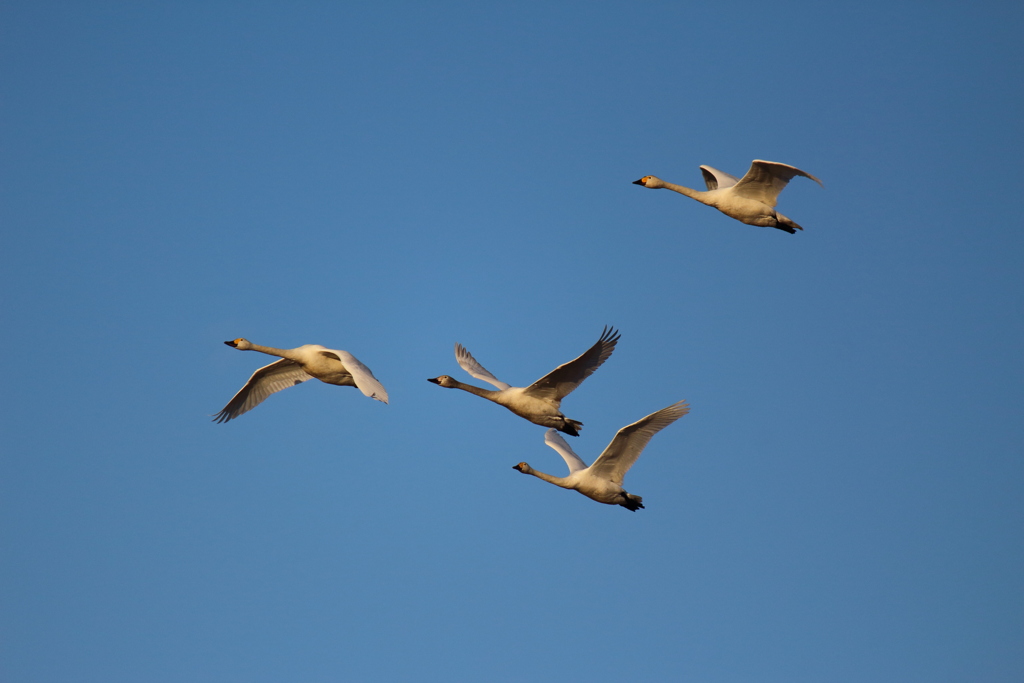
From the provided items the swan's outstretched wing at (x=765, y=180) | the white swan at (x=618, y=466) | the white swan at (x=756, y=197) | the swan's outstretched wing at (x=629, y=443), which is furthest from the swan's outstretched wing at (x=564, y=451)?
the swan's outstretched wing at (x=765, y=180)

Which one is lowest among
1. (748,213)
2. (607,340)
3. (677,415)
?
(677,415)

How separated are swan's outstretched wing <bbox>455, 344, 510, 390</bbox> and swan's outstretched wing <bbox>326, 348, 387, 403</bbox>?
18.8 feet

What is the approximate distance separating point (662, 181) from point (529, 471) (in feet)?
32.8

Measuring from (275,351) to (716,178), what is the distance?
14.3 metres

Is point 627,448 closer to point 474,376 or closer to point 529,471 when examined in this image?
point 529,471

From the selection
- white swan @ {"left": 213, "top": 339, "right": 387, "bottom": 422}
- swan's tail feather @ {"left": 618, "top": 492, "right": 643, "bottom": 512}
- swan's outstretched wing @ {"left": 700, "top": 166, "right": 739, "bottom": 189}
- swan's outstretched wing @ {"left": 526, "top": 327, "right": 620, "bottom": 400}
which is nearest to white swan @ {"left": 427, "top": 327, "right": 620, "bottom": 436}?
swan's outstretched wing @ {"left": 526, "top": 327, "right": 620, "bottom": 400}

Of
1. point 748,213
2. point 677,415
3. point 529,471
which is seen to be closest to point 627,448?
point 677,415

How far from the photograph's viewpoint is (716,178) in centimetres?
2970

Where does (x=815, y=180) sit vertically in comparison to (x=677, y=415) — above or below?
above

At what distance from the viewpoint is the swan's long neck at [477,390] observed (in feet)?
86.0

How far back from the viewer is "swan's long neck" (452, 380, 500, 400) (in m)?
26.2

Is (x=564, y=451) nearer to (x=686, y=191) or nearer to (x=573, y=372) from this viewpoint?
(x=573, y=372)

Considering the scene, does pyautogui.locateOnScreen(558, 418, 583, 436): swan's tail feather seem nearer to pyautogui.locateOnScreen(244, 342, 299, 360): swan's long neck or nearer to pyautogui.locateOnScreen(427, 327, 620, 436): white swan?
pyautogui.locateOnScreen(427, 327, 620, 436): white swan

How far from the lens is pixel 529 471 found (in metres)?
27.2
